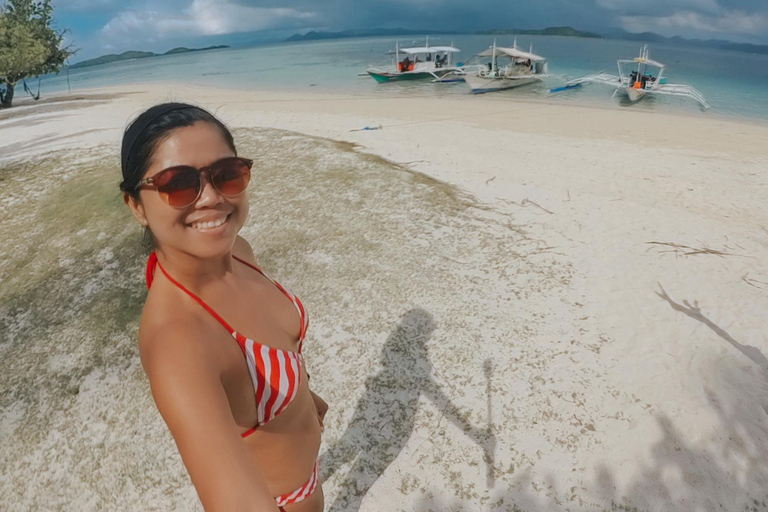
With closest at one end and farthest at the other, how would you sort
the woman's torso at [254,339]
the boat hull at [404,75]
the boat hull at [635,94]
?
the woman's torso at [254,339] < the boat hull at [635,94] < the boat hull at [404,75]

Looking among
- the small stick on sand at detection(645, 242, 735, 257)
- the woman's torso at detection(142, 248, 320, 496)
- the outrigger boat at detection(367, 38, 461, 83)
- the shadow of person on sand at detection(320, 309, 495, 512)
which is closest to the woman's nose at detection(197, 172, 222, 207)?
the woman's torso at detection(142, 248, 320, 496)

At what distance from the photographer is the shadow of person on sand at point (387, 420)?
12.6ft

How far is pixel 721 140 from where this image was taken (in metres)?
16.5

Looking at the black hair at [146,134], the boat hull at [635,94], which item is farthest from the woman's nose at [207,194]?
the boat hull at [635,94]

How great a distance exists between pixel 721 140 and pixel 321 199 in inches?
673

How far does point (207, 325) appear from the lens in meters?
1.61


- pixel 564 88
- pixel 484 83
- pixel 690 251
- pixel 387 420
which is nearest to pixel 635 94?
pixel 564 88

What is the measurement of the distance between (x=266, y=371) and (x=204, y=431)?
48 centimetres

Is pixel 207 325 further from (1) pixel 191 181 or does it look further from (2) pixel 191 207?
(1) pixel 191 181

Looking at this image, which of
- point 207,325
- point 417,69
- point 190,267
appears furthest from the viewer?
point 417,69

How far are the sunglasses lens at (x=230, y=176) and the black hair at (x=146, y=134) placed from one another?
0.20 meters

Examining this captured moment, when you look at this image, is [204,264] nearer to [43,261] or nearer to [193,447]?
[193,447]

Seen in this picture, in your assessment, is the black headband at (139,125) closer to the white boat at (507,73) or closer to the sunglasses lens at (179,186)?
the sunglasses lens at (179,186)

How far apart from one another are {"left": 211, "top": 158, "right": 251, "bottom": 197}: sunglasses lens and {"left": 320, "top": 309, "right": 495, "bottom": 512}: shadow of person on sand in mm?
3119
